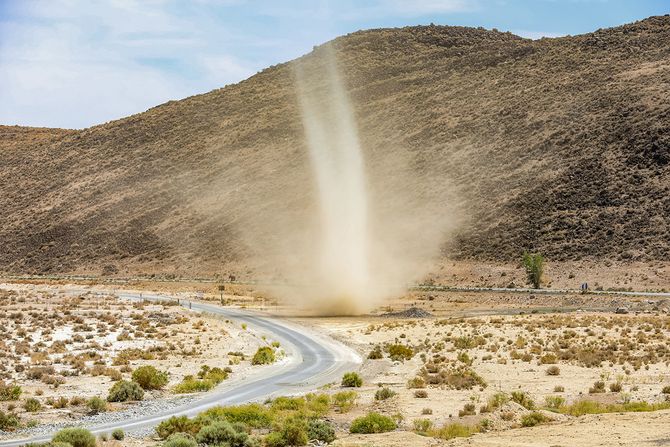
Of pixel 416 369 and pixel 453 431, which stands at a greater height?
pixel 416 369

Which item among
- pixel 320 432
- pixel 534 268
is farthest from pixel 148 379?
pixel 534 268

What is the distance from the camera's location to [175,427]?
22.6 metres

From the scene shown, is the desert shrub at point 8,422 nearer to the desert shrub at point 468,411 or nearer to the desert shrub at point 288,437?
the desert shrub at point 288,437

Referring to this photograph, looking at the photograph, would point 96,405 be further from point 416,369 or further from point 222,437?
A: point 416,369

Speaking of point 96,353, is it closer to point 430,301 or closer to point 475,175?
point 430,301

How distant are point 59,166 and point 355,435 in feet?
433

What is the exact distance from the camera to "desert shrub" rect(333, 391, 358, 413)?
1073 inches

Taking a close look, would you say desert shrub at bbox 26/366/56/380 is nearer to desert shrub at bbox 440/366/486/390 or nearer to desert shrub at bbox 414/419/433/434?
desert shrub at bbox 440/366/486/390

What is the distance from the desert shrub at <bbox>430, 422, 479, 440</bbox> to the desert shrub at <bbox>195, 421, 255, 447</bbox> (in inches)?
185

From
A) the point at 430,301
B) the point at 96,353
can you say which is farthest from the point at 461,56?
the point at 96,353

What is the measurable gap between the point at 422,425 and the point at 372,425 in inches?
56.9

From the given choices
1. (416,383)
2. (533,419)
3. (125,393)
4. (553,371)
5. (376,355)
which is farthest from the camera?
(376,355)

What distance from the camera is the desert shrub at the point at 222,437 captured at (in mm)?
20938

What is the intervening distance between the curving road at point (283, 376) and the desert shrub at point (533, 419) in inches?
374
